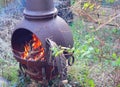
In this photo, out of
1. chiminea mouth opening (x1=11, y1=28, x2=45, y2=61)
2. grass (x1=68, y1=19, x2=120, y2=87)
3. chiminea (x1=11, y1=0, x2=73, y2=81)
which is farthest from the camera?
chiminea mouth opening (x1=11, y1=28, x2=45, y2=61)

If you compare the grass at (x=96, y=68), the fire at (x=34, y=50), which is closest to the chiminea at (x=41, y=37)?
the fire at (x=34, y=50)

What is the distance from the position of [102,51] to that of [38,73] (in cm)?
92

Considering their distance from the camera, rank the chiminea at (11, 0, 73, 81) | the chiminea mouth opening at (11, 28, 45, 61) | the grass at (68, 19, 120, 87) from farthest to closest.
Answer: the chiminea mouth opening at (11, 28, 45, 61), the chiminea at (11, 0, 73, 81), the grass at (68, 19, 120, 87)

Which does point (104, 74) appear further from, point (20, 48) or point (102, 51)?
point (20, 48)

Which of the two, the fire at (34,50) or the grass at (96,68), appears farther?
the fire at (34,50)

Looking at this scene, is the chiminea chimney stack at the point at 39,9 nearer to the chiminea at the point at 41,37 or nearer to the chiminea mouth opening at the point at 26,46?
the chiminea at the point at 41,37

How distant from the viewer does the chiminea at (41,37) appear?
330 cm

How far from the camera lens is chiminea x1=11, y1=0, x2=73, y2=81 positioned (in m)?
3.30

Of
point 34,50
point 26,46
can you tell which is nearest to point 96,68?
point 34,50

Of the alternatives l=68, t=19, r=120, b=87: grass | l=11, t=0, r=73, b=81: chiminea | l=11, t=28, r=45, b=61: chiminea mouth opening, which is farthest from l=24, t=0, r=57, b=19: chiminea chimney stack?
l=68, t=19, r=120, b=87: grass

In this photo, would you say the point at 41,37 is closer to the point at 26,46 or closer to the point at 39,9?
the point at 39,9

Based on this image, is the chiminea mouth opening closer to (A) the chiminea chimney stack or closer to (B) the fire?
(B) the fire

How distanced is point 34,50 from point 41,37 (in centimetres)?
31

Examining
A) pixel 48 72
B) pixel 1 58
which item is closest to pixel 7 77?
pixel 1 58
